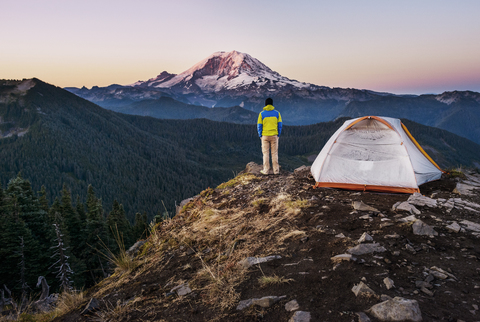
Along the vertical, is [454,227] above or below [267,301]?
above

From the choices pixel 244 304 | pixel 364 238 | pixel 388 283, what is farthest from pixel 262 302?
pixel 364 238

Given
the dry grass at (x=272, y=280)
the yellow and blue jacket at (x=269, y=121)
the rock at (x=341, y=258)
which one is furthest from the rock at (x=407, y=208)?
the yellow and blue jacket at (x=269, y=121)

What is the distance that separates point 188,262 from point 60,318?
8.47ft

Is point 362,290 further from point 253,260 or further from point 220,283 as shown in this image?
point 220,283

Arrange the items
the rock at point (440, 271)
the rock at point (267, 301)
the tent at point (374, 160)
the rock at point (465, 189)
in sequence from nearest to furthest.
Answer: the rock at point (267, 301) → the rock at point (440, 271) → the rock at point (465, 189) → the tent at point (374, 160)

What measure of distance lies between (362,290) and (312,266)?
992mm

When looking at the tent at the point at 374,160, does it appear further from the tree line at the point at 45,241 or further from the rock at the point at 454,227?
the tree line at the point at 45,241

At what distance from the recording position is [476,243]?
496 centimetres

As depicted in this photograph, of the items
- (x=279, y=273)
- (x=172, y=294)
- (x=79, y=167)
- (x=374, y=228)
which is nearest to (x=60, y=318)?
(x=172, y=294)

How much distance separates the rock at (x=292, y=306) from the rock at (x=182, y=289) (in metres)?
1.83

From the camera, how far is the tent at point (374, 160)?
9.27 metres

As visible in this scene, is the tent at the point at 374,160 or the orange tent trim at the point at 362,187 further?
the tent at the point at 374,160

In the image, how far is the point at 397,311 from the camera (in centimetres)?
305

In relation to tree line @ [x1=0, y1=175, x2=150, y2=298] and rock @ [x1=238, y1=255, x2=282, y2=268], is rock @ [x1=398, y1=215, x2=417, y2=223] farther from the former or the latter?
tree line @ [x1=0, y1=175, x2=150, y2=298]
